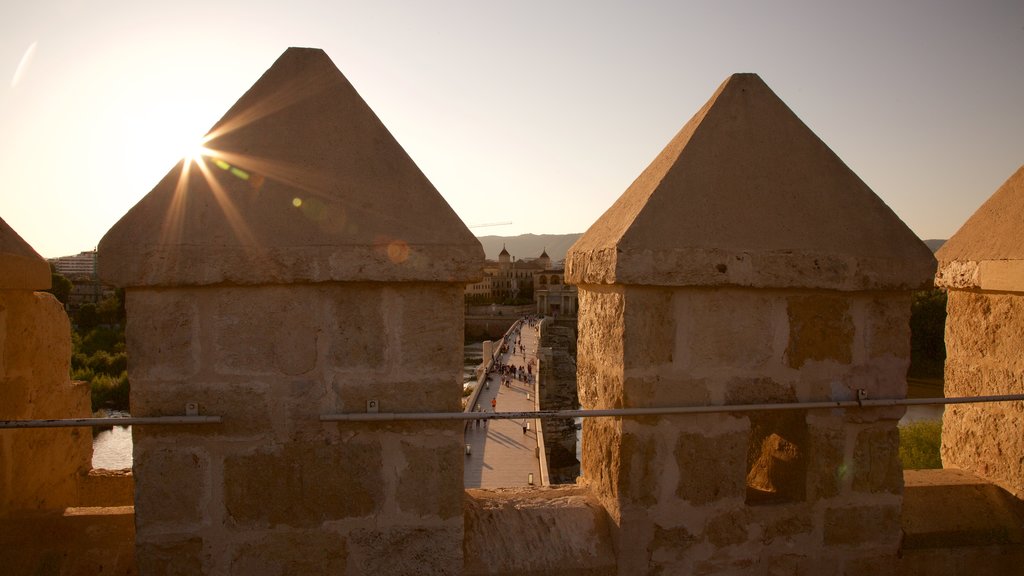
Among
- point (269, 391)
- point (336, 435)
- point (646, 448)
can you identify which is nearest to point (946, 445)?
point (646, 448)

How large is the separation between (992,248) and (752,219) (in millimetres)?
1437

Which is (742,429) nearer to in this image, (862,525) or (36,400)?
(862,525)

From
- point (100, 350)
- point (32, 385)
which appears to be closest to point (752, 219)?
point (32, 385)

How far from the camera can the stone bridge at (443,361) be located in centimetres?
193

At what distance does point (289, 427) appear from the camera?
1960 mm

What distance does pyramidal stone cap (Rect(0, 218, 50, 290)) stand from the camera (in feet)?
7.66

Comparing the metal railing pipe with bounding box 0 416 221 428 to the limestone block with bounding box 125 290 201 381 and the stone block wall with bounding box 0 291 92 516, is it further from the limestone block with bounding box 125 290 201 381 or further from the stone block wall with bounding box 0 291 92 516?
the stone block wall with bounding box 0 291 92 516

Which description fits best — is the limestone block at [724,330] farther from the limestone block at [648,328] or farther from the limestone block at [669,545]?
the limestone block at [669,545]

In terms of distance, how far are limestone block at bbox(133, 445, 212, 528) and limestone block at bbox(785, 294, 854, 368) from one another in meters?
1.97

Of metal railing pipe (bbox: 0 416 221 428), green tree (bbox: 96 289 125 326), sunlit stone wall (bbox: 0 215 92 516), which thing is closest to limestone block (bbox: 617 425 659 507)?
metal railing pipe (bbox: 0 416 221 428)

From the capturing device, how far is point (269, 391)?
1944 millimetres

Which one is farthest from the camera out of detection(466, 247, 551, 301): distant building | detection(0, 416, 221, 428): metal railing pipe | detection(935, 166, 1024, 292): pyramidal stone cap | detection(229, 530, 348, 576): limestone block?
detection(466, 247, 551, 301): distant building

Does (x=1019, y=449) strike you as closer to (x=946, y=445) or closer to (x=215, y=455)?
(x=946, y=445)

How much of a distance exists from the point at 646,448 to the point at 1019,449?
1.85m
